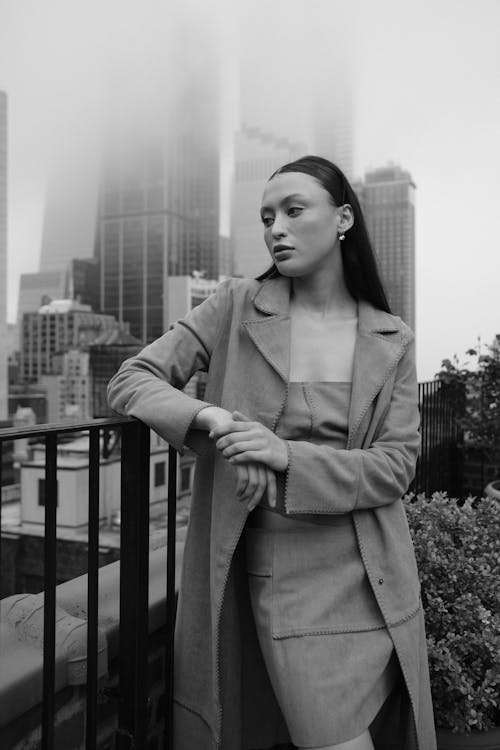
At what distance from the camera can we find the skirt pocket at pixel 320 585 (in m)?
1.17

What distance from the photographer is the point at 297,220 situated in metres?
1.26

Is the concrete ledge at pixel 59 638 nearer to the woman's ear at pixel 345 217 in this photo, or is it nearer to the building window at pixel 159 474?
the woman's ear at pixel 345 217

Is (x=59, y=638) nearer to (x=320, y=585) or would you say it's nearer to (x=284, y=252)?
(x=320, y=585)

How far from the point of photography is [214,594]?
1.24m

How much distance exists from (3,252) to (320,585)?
118 meters

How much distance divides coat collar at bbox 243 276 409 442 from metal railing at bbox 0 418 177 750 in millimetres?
339

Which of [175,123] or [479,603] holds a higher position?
[175,123]

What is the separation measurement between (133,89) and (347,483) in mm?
145068

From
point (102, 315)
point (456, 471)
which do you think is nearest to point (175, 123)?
point (102, 315)

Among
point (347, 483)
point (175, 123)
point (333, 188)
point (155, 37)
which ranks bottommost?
point (347, 483)

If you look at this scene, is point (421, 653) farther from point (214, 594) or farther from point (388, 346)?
point (388, 346)

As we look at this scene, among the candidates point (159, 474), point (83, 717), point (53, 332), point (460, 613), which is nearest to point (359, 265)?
point (460, 613)

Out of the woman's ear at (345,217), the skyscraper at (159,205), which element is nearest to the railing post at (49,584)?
the woman's ear at (345,217)

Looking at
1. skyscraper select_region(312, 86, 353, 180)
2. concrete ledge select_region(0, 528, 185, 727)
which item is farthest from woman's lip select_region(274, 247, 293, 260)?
skyscraper select_region(312, 86, 353, 180)
